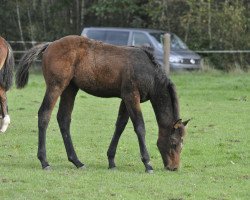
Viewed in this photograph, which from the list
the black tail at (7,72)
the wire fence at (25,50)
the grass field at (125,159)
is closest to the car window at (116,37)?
the wire fence at (25,50)

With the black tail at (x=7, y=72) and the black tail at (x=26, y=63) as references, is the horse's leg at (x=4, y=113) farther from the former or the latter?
the black tail at (x=26, y=63)

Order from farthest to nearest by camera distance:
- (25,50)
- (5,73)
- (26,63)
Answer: (25,50), (5,73), (26,63)

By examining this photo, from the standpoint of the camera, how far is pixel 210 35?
3152cm

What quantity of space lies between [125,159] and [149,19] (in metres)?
23.8

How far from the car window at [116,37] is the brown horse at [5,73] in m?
15.0

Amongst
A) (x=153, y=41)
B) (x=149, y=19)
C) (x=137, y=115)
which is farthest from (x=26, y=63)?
(x=149, y=19)

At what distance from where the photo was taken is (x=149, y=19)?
116 ft

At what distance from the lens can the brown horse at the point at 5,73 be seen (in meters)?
14.9

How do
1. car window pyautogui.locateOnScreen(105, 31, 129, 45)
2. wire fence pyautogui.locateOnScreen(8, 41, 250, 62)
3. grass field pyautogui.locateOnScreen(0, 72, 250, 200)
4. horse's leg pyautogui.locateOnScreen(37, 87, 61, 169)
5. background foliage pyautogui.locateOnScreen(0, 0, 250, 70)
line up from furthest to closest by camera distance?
background foliage pyautogui.locateOnScreen(0, 0, 250, 70) < car window pyautogui.locateOnScreen(105, 31, 129, 45) < wire fence pyautogui.locateOnScreen(8, 41, 250, 62) < horse's leg pyautogui.locateOnScreen(37, 87, 61, 169) < grass field pyautogui.locateOnScreen(0, 72, 250, 200)

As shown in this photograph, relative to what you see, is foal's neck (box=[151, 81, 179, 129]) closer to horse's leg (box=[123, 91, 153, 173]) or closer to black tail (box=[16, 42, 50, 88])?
horse's leg (box=[123, 91, 153, 173])

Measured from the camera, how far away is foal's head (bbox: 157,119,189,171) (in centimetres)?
1086

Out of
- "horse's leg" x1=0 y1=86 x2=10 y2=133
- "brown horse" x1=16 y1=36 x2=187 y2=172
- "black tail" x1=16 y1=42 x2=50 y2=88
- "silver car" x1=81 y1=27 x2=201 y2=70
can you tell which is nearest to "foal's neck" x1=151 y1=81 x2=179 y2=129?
"brown horse" x1=16 y1=36 x2=187 y2=172

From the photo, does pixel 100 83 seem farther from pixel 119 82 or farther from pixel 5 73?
pixel 5 73

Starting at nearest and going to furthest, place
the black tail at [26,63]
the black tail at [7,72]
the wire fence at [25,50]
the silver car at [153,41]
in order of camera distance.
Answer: the black tail at [26,63] → the black tail at [7,72] → the silver car at [153,41] → the wire fence at [25,50]
